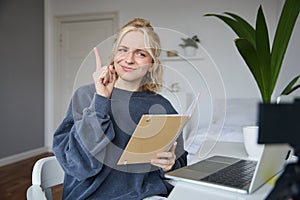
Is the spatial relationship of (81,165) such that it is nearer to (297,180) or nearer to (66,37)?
(297,180)

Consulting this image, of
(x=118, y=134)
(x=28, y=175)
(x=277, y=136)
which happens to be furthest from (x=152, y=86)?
(x=28, y=175)

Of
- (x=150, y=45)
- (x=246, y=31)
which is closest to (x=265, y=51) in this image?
(x=246, y=31)

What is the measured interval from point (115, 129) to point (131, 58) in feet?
0.60

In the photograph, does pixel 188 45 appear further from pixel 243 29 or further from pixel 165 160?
pixel 165 160

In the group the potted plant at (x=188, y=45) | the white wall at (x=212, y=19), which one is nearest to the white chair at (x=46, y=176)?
the potted plant at (x=188, y=45)

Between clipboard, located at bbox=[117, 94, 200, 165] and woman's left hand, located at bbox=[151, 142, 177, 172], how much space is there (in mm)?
14

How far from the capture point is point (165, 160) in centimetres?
73

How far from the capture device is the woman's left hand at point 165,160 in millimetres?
722

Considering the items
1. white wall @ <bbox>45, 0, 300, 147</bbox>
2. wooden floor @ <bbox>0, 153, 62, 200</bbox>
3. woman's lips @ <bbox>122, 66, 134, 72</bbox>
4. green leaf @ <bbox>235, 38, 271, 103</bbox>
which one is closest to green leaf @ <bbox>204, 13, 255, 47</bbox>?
green leaf @ <bbox>235, 38, 271, 103</bbox>

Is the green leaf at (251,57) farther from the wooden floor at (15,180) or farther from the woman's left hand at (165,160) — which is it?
the wooden floor at (15,180)

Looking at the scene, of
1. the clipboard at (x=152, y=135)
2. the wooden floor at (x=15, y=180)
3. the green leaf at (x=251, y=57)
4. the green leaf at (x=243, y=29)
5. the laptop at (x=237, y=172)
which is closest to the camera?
the laptop at (x=237, y=172)

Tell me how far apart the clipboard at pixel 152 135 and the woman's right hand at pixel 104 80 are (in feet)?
0.38

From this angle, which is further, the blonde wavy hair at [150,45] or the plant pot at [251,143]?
the plant pot at [251,143]

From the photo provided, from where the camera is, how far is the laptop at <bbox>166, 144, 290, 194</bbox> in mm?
522
